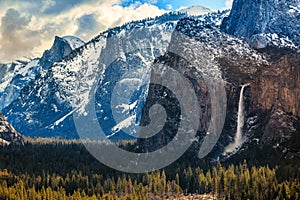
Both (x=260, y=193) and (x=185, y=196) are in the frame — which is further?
(x=185, y=196)

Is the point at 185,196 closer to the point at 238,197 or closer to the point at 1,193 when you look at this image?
the point at 238,197

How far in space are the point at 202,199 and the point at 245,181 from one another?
16445 millimetres

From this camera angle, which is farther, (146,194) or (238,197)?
(146,194)

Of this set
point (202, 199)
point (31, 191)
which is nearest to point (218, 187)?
point (202, 199)

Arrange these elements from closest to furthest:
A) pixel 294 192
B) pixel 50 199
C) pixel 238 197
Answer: pixel 294 192
pixel 238 197
pixel 50 199

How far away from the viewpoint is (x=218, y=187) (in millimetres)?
189000

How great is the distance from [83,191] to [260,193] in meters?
63.1

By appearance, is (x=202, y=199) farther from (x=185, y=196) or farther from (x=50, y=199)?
(x=50, y=199)

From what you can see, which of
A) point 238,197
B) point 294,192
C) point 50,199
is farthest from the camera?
point 50,199

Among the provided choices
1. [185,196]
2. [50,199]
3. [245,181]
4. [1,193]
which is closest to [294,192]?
[245,181]

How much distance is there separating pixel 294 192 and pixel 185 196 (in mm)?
45780

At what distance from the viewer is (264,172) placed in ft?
634

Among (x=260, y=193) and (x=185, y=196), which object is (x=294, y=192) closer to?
(x=260, y=193)

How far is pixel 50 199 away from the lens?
18812 centimetres
